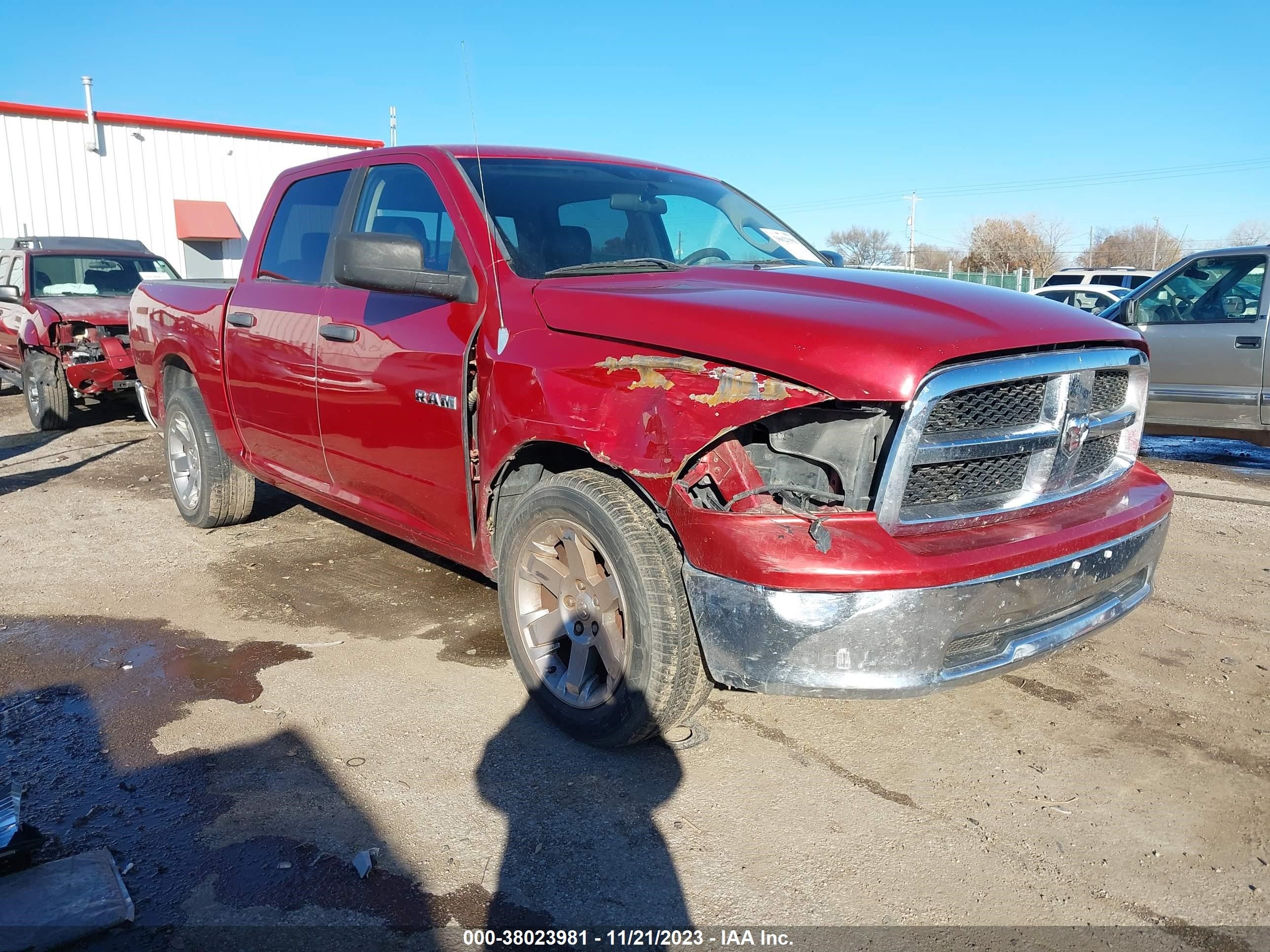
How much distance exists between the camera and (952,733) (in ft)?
10.5

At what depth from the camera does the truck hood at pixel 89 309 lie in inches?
351

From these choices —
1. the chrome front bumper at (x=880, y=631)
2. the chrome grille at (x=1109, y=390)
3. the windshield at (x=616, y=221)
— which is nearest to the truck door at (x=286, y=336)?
the windshield at (x=616, y=221)

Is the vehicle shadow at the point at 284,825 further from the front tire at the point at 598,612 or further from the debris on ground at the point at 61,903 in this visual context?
the front tire at the point at 598,612

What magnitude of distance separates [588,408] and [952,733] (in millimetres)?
1700

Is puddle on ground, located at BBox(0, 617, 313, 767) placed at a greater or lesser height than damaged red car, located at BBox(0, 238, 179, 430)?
lesser

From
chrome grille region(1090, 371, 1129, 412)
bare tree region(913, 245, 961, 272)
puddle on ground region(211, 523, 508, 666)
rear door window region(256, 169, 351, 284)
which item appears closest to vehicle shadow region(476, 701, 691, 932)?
puddle on ground region(211, 523, 508, 666)

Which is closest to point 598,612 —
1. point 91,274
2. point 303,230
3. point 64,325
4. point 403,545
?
point 303,230

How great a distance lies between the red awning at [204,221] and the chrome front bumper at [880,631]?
2433cm

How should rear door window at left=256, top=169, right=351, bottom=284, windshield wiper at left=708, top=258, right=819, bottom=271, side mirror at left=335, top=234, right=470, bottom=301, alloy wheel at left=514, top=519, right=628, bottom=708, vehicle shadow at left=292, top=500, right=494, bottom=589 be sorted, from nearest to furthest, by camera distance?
alloy wheel at left=514, top=519, right=628, bottom=708 → side mirror at left=335, top=234, right=470, bottom=301 → windshield wiper at left=708, top=258, right=819, bottom=271 → rear door window at left=256, top=169, right=351, bottom=284 → vehicle shadow at left=292, top=500, right=494, bottom=589

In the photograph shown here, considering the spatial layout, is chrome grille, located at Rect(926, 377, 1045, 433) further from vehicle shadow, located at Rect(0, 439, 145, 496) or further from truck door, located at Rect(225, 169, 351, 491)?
vehicle shadow, located at Rect(0, 439, 145, 496)

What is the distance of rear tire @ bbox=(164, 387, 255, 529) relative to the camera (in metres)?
5.34

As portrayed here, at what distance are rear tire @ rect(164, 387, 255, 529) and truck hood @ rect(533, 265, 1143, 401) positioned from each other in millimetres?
3094

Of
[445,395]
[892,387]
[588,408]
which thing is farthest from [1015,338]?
[445,395]

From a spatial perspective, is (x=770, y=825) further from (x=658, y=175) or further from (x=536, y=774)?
(x=658, y=175)
